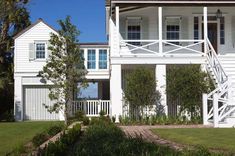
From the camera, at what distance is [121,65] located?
24.6m

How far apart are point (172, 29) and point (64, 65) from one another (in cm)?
664

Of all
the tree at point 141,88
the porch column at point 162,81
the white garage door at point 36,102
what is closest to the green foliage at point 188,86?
the porch column at point 162,81

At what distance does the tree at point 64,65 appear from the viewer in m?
27.5

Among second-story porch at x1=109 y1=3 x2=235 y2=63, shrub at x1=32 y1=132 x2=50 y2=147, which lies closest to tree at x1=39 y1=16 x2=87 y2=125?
second-story porch at x1=109 y1=3 x2=235 y2=63

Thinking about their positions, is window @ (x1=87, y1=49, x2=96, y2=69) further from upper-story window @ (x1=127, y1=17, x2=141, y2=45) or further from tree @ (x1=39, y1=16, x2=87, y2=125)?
upper-story window @ (x1=127, y1=17, x2=141, y2=45)

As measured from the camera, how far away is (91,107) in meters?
29.9

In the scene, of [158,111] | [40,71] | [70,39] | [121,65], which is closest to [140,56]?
[121,65]

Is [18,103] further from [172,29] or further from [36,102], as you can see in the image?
[172,29]

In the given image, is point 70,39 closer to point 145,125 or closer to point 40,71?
point 40,71

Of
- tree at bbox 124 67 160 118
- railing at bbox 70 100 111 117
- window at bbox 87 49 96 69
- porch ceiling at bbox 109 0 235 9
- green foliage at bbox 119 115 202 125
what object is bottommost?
green foliage at bbox 119 115 202 125

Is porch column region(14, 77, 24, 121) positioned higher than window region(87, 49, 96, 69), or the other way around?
window region(87, 49, 96, 69)

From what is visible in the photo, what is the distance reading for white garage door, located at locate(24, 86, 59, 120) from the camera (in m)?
31.1

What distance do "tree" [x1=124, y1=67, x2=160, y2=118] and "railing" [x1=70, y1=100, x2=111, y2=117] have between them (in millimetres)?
6470

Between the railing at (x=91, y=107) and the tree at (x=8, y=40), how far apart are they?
15.6ft
